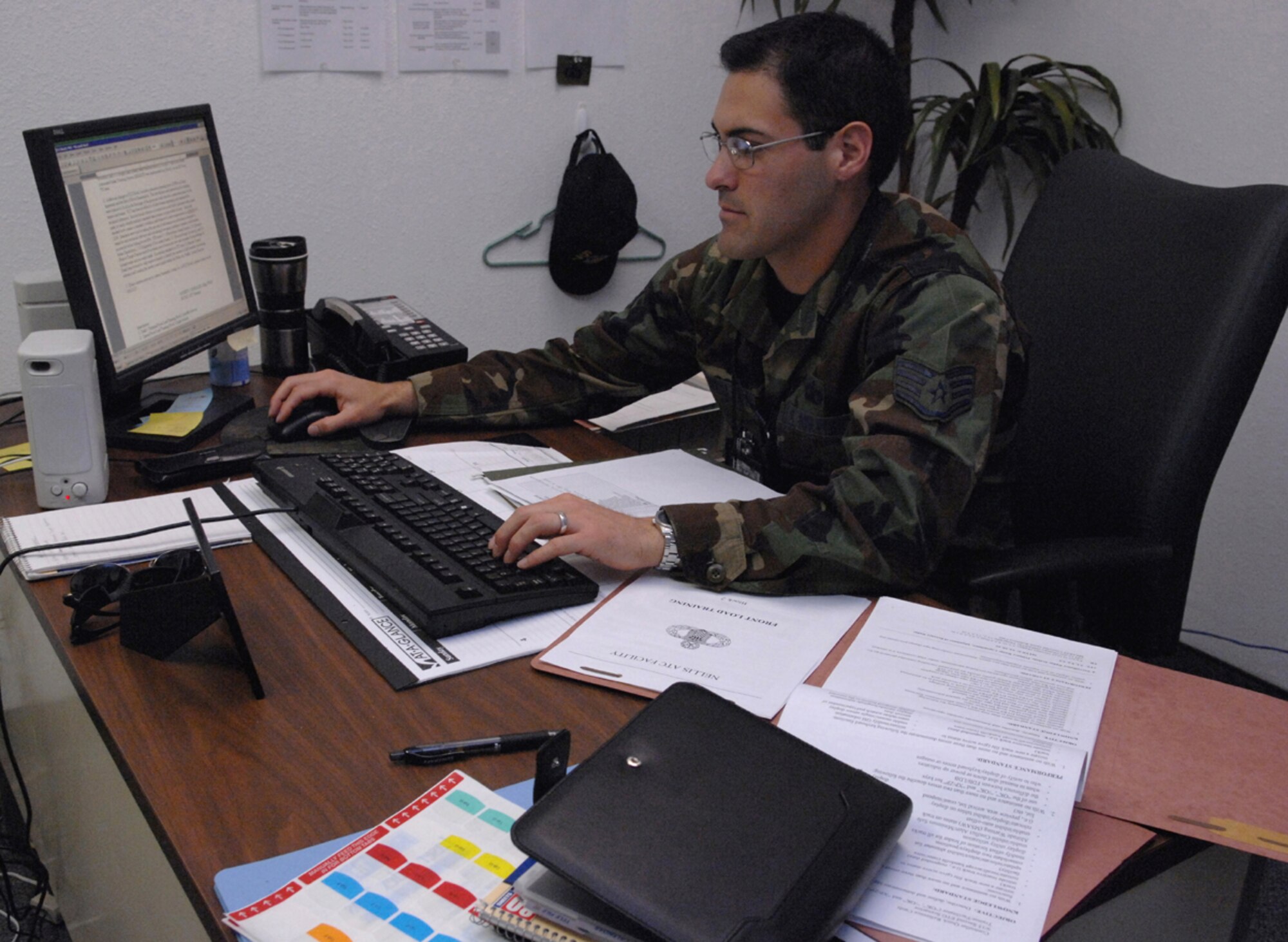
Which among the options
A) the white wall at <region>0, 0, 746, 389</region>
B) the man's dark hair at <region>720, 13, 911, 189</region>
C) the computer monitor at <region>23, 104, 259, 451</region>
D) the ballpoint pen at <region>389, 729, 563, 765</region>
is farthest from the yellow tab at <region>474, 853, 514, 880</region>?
the white wall at <region>0, 0, 746, 389</region>

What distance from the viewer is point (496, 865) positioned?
687 mm

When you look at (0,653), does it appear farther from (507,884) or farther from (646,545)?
(507,884)

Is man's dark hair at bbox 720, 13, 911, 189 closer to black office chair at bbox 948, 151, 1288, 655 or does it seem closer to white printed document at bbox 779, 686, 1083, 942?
→ black office chair at bbox 948, 151, 1288, 655

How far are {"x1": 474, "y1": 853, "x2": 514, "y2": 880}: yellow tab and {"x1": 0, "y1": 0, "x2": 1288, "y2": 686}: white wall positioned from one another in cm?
172

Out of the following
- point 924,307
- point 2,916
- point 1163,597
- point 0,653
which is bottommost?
point 2,916

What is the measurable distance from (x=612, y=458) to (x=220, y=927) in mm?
905

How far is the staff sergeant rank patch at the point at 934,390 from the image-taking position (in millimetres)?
1179

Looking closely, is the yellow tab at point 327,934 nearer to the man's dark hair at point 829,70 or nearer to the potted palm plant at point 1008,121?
the man's dark hair at point 829,70

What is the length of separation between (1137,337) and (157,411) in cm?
128

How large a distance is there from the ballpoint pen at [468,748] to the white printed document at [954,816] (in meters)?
0.19

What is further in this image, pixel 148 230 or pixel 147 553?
pixel 148 230

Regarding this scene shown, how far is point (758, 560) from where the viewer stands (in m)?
1.09

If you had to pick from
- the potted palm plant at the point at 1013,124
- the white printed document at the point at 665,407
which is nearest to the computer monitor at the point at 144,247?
the white printed document at the point at 665,407

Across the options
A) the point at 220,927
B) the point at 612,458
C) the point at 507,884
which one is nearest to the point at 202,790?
the point at 220,927
